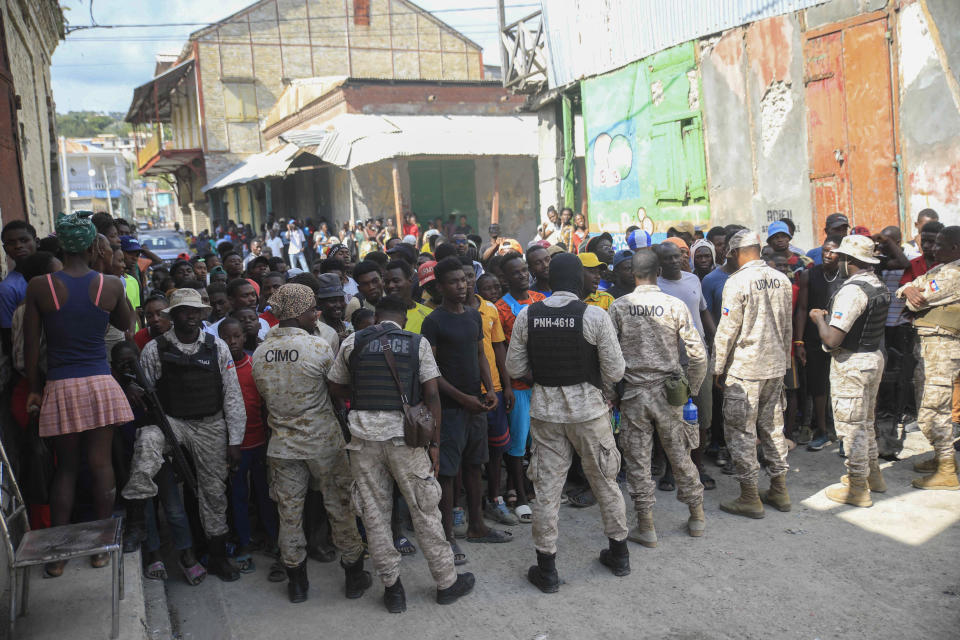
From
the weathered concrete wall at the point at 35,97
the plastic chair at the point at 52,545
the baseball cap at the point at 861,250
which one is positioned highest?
the weathered concrete wall at the point at 35,97

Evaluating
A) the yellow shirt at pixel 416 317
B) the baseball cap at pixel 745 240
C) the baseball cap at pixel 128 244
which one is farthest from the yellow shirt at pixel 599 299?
the baseball cap at pixel 128 244

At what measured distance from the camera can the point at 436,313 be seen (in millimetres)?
4500

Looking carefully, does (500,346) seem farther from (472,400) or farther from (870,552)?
(870,552)

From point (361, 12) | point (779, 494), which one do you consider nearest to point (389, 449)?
point (779, 494)

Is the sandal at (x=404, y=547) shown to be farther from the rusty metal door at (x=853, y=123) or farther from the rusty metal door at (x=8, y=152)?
the rusty metal door at (x=853, y=123)

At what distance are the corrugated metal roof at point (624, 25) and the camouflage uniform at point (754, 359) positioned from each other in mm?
6652

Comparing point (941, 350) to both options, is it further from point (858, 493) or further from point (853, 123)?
point (853, 123)

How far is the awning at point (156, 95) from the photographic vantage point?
30.3 metres

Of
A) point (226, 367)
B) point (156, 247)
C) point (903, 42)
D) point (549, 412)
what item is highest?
point (903, 42)

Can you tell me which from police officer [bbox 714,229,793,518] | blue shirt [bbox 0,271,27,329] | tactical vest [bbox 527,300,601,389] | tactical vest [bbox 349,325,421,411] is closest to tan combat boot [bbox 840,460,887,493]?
police officer [bbox 714,229,793,518]

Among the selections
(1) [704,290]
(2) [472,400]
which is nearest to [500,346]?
(2) [472,400]

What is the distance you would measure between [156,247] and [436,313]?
16.8 metres

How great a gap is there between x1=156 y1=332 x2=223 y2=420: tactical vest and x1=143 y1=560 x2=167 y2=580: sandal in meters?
0.90

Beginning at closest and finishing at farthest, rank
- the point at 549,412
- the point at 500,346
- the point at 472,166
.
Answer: the point at 549,412 → the point at 500,346 → the point at 472,166
